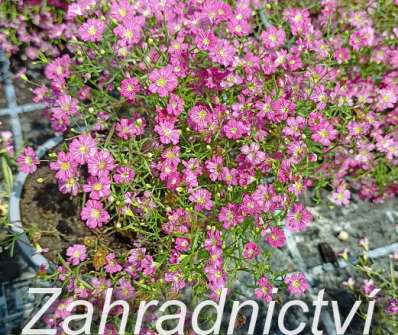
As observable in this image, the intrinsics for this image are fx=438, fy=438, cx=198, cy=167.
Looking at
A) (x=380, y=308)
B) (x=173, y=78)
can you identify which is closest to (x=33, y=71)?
(x=173, y=78)

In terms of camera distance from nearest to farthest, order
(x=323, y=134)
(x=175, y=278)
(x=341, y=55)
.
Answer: (x=175, y=278)
(x=323, y=134)
(x=341, y=55)

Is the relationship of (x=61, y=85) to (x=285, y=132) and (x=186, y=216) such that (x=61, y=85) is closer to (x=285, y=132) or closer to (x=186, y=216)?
(x=186, y=216)

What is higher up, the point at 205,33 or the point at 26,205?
the point at 205,33

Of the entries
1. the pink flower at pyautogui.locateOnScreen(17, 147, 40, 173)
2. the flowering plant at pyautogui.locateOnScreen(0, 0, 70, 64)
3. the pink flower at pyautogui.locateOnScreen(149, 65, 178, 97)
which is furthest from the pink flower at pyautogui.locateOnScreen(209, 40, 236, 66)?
the flowering plant at pyautogui.locateOnScreen(0, 0, 70, 64)

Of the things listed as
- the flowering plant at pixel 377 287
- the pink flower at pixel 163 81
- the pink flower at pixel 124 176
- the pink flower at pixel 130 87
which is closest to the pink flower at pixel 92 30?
the pink flower at pixel 130 87

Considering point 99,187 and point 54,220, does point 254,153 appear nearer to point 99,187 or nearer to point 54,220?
point 99,187

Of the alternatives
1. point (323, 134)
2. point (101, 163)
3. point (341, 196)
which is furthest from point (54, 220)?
point (341, 196)

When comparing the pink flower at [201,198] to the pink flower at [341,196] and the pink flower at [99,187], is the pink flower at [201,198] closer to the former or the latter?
the pink flower at [99,187]
